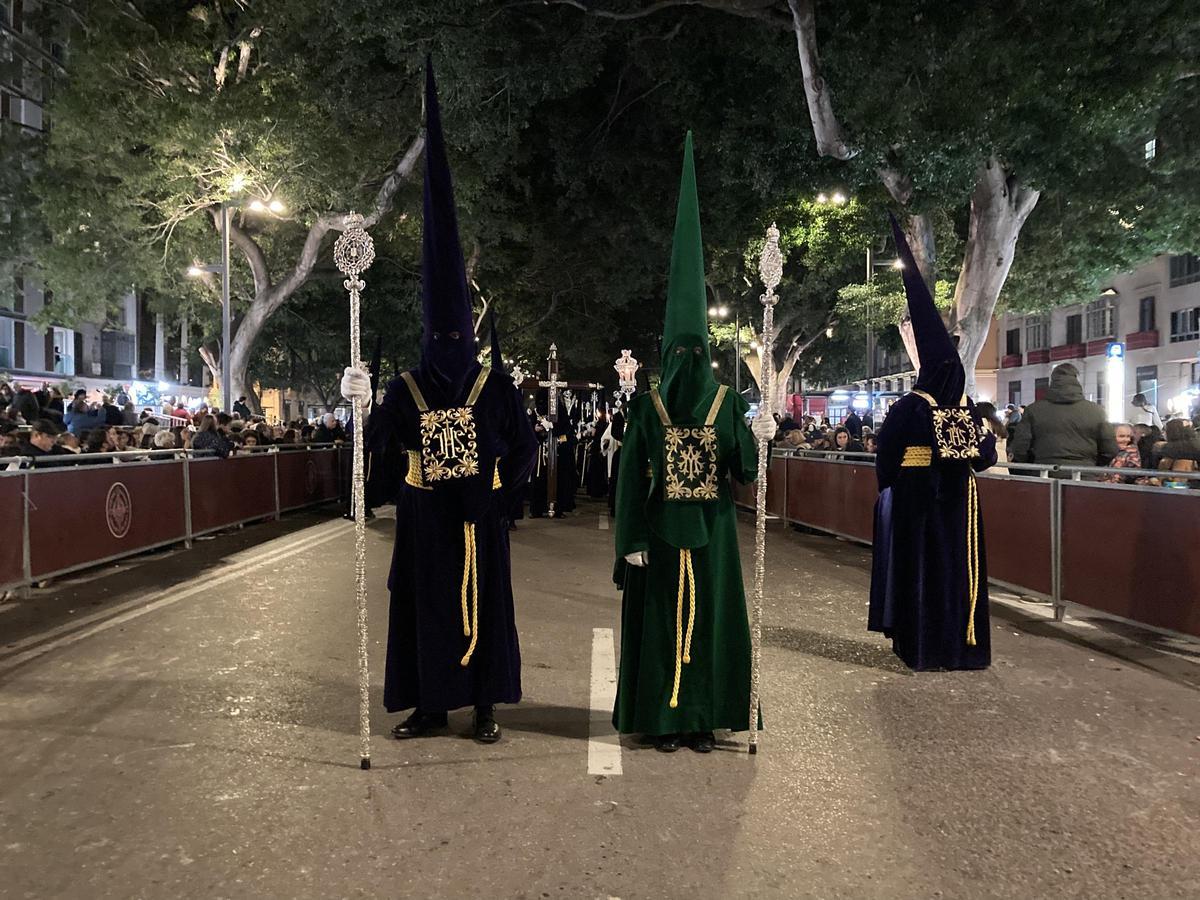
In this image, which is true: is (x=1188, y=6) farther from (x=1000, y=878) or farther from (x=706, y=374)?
(x=1000, y=878)

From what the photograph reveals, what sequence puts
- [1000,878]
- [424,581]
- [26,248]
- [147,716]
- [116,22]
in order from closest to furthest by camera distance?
1. [1000,878]
2. [424,581]
3. [147,716]
4. [116,22]
5. [26,248]

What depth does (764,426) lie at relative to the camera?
15.5 ft

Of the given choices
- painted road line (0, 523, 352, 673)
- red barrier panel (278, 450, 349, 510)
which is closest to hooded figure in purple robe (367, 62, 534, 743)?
painted road line (0, 523, 352, 673)

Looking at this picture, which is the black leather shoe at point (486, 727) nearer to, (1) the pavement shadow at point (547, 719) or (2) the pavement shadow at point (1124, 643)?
(1) the pavement shadow at point (547, 719)

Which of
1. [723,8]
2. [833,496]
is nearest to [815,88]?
[723,8]

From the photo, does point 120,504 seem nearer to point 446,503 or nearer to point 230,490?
point 230,490

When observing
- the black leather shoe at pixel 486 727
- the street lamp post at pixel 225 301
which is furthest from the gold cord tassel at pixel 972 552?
the street lamp post at pixel 225 301

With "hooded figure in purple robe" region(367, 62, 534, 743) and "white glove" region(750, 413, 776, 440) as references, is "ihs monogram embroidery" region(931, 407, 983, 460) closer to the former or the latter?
"white glove" region(750, 413, 776, 440)

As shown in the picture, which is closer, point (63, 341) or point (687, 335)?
point (687, 335)

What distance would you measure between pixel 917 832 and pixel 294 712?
3331mm

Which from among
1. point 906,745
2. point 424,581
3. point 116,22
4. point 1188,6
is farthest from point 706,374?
point 116,22

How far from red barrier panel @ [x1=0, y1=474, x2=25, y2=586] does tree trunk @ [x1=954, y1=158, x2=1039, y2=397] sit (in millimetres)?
14673

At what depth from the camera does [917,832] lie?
3.90 meters

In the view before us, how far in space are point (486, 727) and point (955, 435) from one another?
3541 millimetres
